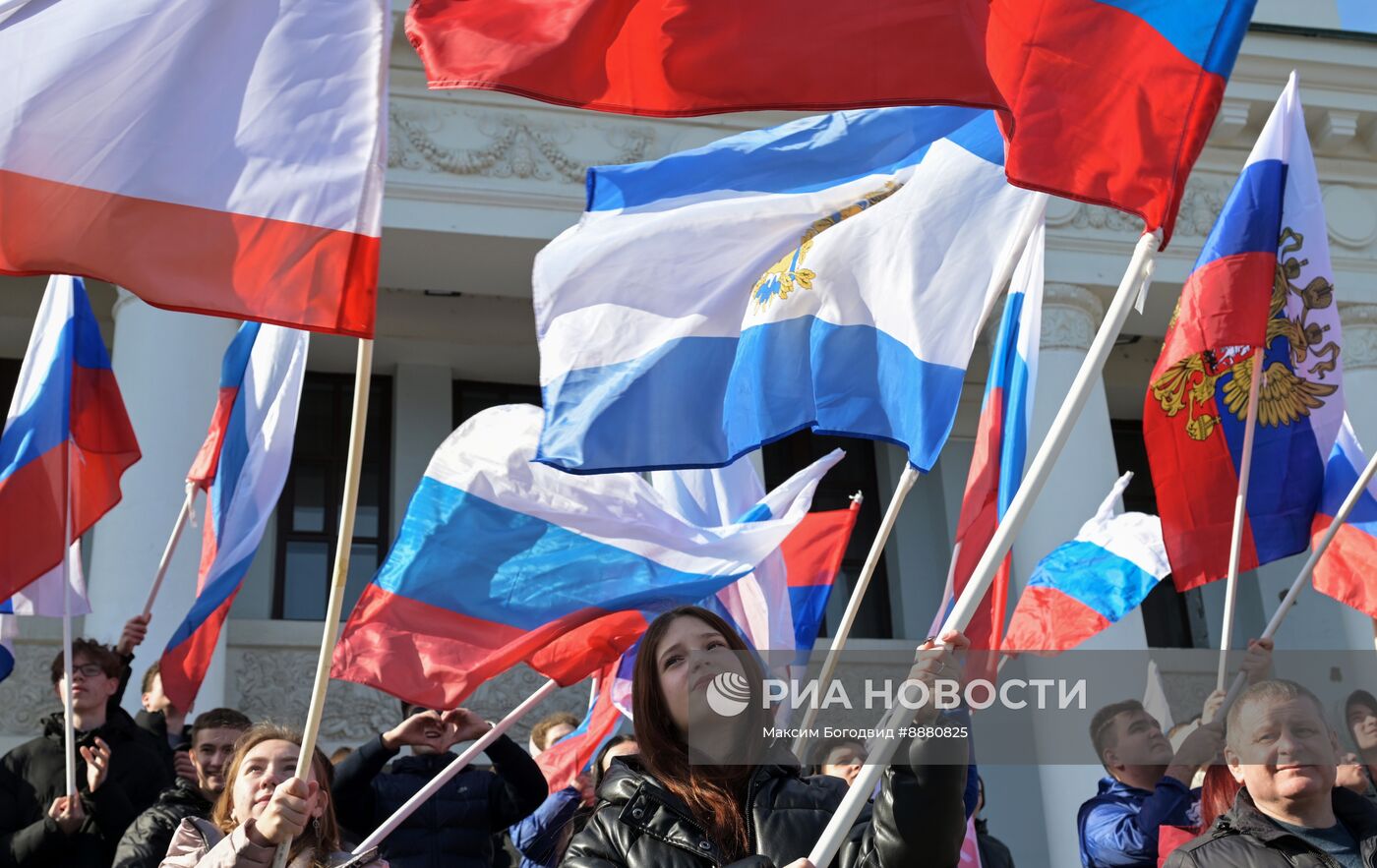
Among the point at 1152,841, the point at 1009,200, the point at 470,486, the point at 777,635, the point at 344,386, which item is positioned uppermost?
the point at 344,386

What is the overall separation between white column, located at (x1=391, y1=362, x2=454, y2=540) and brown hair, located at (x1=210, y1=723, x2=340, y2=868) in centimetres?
1066

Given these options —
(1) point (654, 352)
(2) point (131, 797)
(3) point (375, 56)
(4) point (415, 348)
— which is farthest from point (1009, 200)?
(4) point (415, 348)

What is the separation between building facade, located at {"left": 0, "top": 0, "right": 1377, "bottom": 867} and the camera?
1164 cm

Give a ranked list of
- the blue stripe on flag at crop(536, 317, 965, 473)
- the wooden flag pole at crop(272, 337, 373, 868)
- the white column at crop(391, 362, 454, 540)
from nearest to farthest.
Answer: the wooden flag pole at crop(272, 337, 373, 868)
the blue stripe on flag at crop(536, 317, 965, 473)
the white column at crop(391, 362, 454, 540)

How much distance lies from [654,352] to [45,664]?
8.75 m

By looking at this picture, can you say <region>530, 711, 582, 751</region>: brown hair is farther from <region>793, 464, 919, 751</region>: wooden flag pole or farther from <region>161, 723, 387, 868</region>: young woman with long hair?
<region>161, 723, 387, 868</region>: young woman with long hair

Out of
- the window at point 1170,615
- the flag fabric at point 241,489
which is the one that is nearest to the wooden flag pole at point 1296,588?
the flag fabric at point 241,489

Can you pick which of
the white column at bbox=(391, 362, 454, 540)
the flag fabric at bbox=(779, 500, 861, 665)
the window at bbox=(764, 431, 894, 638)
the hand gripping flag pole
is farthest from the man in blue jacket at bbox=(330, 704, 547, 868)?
the window at bbox=(764, 431, 894, 638)

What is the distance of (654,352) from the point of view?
4910 millimetres

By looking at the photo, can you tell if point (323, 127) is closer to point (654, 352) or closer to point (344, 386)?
point (654, 352)

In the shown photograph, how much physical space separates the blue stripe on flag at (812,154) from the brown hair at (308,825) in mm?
2248

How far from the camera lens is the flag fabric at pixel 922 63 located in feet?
11.1

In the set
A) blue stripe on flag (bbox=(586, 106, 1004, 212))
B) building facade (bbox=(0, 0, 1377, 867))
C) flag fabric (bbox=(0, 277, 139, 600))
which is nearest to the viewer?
blue stripe on flag (bbox=(586, 106, 1004, 212))

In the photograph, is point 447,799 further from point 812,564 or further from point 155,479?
point 155,479
